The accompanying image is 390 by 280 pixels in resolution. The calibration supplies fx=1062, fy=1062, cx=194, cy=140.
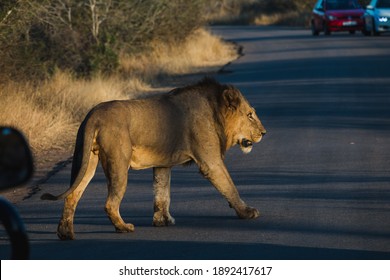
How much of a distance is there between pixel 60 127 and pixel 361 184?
6.68m

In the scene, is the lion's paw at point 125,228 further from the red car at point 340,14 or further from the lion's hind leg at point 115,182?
the red car at point 340,14

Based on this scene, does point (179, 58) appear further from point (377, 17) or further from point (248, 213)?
point (248, 213)

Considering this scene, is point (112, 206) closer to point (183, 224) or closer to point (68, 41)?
point (183, 224)

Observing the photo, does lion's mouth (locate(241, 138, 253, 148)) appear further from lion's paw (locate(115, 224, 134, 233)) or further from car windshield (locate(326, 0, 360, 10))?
car windshield (locate(326, 0, 360, 10))

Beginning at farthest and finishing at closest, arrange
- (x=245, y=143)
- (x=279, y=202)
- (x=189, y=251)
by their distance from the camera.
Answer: (x=279, y=202)
(x=245, y=143)
(x=189, y=251)

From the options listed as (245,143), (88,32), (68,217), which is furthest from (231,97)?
(88,32)

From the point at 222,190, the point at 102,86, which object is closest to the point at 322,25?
the point at 102,86

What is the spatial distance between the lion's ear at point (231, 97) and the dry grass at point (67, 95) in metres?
5.77

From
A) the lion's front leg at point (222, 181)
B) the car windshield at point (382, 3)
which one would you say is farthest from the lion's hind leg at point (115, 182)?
the car windshield at point (382, 3)

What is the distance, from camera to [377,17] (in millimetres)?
41031

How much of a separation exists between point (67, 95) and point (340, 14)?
85.8 feet

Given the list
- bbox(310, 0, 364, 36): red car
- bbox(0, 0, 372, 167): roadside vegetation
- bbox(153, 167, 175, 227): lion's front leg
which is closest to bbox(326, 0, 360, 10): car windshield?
bbox(310, 0, 364, 36): red car

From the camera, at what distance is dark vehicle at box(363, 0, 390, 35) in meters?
39.9

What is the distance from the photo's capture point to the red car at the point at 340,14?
144ft
